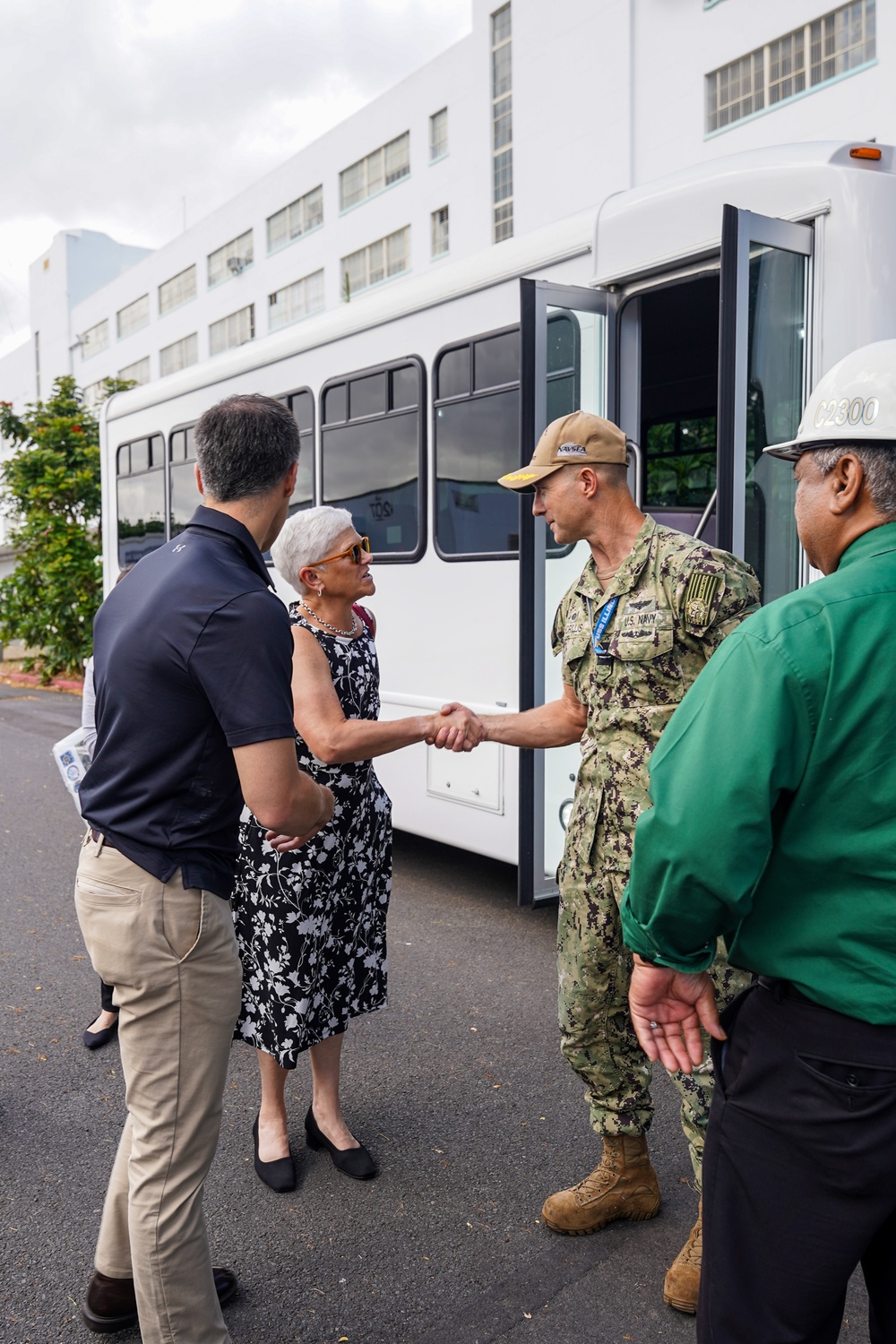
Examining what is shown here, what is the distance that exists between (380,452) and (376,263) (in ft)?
111

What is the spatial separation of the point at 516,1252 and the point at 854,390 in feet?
7.68

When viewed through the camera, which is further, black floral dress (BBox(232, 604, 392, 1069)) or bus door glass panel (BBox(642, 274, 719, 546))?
bus door glass panel (BBox(642, 274, 719, 546))

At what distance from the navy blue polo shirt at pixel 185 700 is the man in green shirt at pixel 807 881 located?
82cm

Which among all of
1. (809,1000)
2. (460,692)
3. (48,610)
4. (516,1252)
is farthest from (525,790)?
(48,610)

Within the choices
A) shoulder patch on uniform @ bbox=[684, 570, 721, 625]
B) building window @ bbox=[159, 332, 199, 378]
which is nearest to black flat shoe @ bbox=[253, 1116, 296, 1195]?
shoulder patch on uniform @ bbox=[684, 570, 721, 625]

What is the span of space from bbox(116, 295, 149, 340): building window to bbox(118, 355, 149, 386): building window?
1507 mm

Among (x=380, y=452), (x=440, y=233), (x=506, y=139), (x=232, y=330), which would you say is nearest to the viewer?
(x=380, y=452)

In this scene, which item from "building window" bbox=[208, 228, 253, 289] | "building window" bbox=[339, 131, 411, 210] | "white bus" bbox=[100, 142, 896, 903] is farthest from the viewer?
"building window" bbox=[208, 228, 253, 289]

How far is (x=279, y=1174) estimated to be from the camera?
3.19 meters

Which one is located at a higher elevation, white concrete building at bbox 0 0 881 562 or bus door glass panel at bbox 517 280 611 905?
white concrete building at bbox 0 0 881 562

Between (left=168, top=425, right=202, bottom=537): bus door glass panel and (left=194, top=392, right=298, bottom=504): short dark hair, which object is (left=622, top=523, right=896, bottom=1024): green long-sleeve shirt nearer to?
(left=194, top=392, right=298, bottom=504): short dark hair

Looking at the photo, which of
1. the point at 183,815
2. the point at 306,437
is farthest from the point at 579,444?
the point at 306,437

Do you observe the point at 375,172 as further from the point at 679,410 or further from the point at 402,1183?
the point at 402,1183

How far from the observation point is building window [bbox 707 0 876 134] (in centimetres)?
1920
